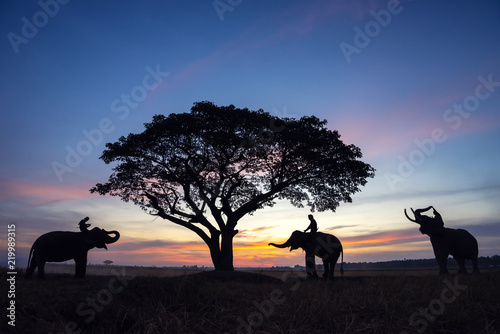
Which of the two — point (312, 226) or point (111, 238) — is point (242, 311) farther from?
point (312, 226)

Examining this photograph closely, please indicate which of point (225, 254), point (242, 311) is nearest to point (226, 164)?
point (225, 254)

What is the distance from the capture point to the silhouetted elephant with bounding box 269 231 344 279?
1644 centimetres

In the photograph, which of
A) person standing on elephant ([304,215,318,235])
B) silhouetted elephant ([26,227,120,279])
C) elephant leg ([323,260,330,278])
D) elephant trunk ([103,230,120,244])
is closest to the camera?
silhouetted elephant ([26,227,120,279])

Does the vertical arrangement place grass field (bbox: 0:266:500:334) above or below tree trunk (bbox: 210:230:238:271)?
below

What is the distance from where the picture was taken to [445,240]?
1547 centimetres

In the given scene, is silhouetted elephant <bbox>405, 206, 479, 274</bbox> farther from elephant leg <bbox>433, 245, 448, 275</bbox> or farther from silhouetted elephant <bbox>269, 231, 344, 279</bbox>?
silhouetted elephant <bbox>269, 231, 344, 279</bbox>

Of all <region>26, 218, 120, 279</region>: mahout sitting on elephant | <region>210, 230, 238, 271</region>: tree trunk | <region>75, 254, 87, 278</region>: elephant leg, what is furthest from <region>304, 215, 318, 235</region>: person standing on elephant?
<region>75, 254, 87, 278</region>: elephant leg

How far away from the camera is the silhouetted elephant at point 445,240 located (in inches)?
602

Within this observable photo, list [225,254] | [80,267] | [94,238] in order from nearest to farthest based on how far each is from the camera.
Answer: [80,267] < [94,238] < [225,254]

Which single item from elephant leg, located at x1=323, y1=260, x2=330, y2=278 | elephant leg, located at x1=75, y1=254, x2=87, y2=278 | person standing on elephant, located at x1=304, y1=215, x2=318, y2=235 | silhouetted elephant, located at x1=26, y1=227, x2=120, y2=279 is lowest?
elephant leg, located at x1=323, y1=260, x2=330, y2=278

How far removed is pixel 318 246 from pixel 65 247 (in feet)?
36.5

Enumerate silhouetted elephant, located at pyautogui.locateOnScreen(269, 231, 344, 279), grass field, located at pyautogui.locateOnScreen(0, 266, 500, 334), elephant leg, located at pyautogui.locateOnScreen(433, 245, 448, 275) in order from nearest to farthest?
1. grass field, located at pyautogui.locateOnScreen(0, 266, 500, 334)
2. elephant leg, located at pyautogui.locateOnScreen(433, 245, 448, 275)
3. silhouetted elephant, located at pyautogui.locateOnScreen(269, 231, 344, 279)

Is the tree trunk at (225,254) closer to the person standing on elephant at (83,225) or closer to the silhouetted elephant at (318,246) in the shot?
the silhouetted elephant at (318,246)

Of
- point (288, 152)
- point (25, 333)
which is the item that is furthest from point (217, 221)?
point (25, 333)
